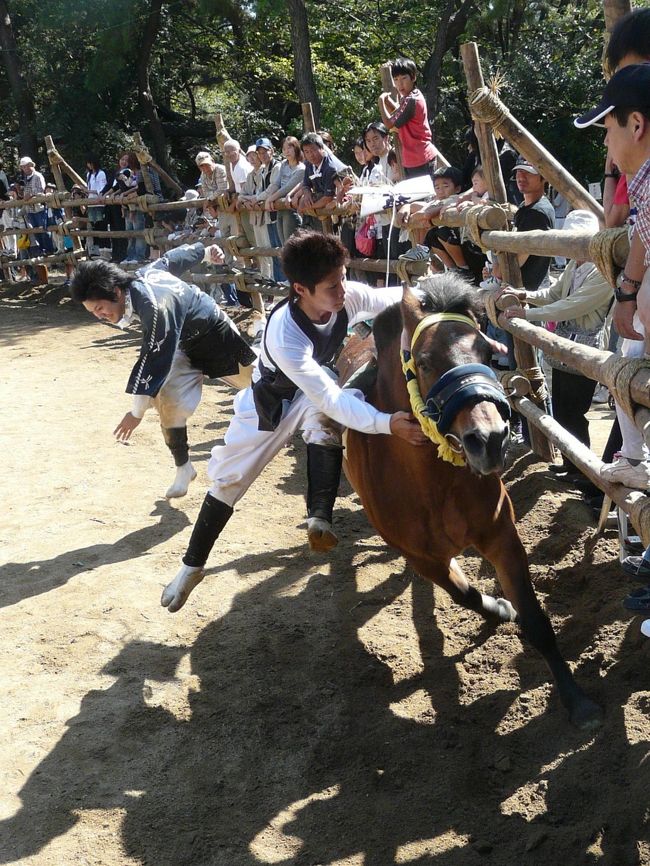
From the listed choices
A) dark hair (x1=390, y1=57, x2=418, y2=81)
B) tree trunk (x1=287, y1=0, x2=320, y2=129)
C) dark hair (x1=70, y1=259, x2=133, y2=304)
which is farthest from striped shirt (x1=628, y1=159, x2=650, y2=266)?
tree trunk (x1=287, y1=0, x2=320, y2=129)

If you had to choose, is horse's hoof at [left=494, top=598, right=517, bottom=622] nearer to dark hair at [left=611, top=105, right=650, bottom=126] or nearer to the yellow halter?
the yellow halter

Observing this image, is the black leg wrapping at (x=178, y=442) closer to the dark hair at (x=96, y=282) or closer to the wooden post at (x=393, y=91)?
the dark hair at (x=96, y=282)

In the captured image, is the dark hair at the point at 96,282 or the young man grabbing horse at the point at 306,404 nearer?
the young man grabbing horse at the point at 306,404

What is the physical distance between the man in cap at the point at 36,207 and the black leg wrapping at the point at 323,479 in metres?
13.9

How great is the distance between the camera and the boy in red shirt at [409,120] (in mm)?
7262

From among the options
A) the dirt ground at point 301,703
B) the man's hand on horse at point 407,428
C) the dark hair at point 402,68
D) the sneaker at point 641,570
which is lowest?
the dirt ground at point 301,703

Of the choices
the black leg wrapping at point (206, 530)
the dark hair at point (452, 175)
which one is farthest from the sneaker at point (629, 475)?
the dark hair at point (452, 175)

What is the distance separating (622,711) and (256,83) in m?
20.9

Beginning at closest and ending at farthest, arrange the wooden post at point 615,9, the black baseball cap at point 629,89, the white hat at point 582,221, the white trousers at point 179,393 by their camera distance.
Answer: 1. the black baseball cap at point 629,89
2. the wooden post at point 615,9
3. the white hat at point 582,221
4. the white trousers at point 179,393

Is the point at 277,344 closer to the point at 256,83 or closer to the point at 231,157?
the point at 231,157

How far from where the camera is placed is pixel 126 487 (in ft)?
21.4

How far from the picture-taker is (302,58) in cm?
1434

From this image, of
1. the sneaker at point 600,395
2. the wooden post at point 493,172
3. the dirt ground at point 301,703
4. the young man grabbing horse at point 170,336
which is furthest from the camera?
the sneaker at point 600,395

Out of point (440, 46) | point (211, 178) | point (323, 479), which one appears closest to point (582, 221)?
point (323, 479)
